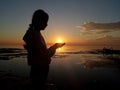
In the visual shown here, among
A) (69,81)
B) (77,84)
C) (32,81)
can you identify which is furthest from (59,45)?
(69,81)

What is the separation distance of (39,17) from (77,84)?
1063 cm

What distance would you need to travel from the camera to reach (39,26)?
9.82 ft

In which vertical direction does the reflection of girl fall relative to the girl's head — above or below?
below

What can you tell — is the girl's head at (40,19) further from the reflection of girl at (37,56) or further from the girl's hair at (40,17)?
the reflection of girl at (37,56)

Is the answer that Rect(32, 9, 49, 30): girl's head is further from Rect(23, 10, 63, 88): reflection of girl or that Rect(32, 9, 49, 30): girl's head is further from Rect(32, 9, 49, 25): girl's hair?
Rect(23, 10, 63, 88): reflection of girl

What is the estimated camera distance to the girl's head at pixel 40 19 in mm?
2951

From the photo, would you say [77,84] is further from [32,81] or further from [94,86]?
[32,81]

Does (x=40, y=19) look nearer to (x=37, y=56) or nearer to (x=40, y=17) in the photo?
(x=40, y=17)

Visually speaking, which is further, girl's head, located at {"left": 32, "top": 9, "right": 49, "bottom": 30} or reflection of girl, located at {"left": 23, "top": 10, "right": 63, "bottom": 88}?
girl's head, located at {"left": 32, "top": 9, "right": 49, "bottom": 30}

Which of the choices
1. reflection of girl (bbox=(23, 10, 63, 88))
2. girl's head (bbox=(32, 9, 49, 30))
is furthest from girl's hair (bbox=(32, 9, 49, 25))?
reflection of girl (bbox=(23, 10, 63, 88))

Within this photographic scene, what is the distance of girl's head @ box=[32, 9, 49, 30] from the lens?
2.95 m

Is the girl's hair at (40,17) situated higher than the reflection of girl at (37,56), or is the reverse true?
the girl's hair at (40,17)

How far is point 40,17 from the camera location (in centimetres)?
295

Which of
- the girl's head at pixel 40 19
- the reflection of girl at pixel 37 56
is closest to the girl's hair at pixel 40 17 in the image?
the girl's head at pixel 40 19
